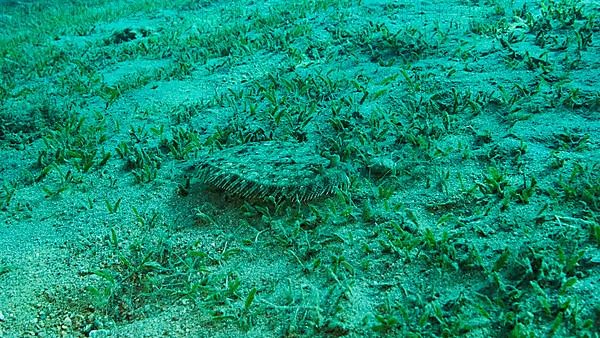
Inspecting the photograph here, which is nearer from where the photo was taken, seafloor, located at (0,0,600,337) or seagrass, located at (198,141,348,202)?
seafloor, located at (0,0,600,337)

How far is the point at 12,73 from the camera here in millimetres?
7109

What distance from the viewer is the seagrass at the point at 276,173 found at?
323 centimetres

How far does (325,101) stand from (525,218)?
229 cm

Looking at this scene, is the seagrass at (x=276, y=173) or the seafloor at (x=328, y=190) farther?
the seagrass at (x=276, y=173)

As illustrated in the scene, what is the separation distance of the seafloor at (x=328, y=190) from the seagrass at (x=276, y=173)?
Result: 0.05 ft

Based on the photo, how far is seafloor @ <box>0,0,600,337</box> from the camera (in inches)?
102

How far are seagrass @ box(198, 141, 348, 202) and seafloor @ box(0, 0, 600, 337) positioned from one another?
2 centimetres

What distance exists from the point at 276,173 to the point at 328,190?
383mm

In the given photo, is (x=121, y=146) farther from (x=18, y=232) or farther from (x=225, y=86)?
(x=225, y=86)

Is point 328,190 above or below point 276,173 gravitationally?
below

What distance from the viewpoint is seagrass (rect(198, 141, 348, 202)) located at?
10.6 ft

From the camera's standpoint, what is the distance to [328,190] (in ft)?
10.7

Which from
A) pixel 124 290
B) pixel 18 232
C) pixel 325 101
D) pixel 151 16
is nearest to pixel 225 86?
pixel 325 101

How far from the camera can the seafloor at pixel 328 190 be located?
8.50 feet
